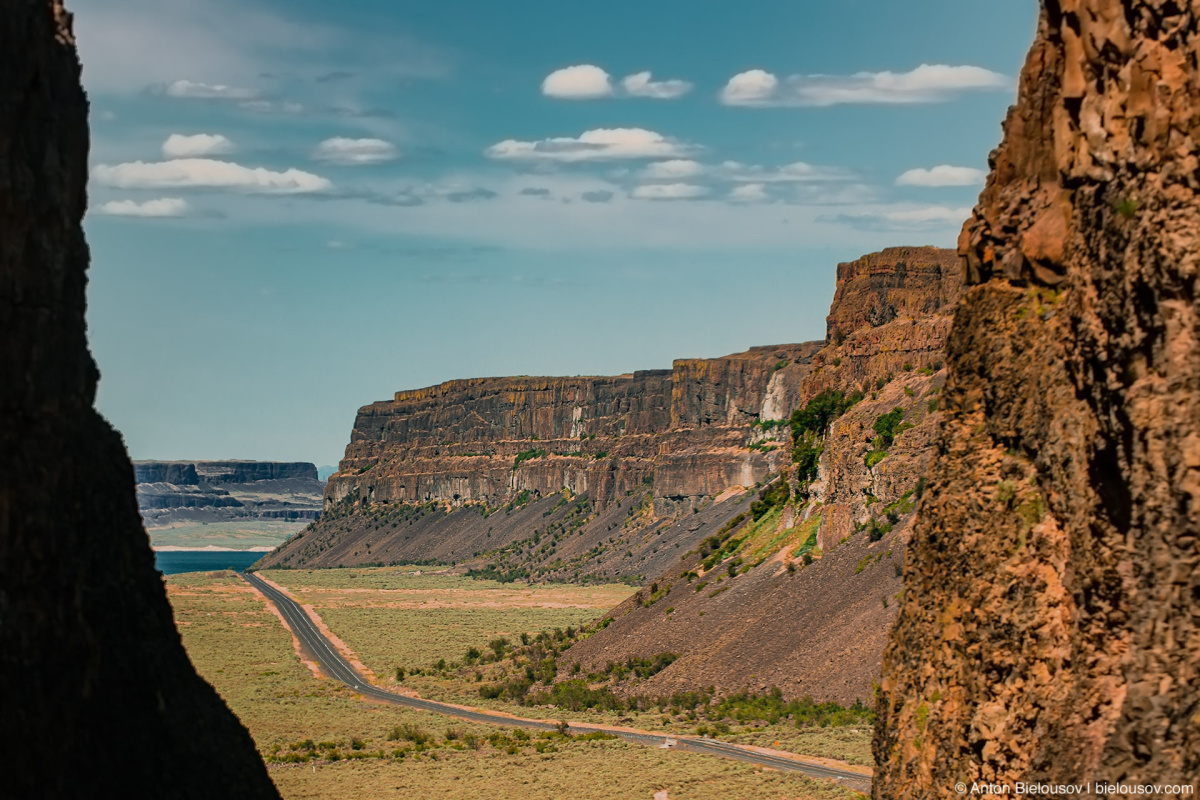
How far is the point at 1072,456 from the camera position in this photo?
20.9 m

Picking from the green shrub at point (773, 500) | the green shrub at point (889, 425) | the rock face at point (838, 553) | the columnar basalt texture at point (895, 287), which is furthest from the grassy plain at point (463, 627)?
the columnar basalt texture at point (895, 287)

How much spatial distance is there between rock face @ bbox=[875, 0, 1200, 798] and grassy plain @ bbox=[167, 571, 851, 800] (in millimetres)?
24199

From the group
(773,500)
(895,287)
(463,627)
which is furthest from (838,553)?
(463,627)

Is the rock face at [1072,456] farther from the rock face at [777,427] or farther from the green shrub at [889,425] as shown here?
the green shrub at [889,425]

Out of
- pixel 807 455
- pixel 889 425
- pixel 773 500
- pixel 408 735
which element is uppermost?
pixel 889 425

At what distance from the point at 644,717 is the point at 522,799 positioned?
2198 cm

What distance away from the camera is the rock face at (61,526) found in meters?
20.3

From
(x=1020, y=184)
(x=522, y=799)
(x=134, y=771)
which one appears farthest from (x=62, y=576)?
(x=522, y=799)

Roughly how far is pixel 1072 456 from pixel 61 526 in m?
14.6

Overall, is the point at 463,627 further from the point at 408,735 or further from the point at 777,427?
the point at 408,735

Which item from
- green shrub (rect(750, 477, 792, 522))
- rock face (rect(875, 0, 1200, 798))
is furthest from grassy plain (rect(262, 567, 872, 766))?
rock face (rect(875, 0, 1200, 798))

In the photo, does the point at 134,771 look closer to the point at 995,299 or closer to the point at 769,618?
the point at 995,299

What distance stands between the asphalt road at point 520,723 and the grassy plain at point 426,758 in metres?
1.23

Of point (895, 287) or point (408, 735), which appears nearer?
point (408, 735)
